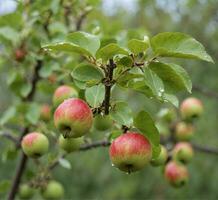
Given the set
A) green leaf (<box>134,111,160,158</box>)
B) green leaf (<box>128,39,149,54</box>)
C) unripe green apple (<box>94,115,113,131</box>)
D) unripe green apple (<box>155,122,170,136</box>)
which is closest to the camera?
green leaf (<box>128,39,149,54</box>)

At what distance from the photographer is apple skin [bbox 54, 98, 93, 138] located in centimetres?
144

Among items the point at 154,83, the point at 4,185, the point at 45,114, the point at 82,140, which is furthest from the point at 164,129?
the point at 154,83

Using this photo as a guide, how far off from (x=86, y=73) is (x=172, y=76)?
251mm

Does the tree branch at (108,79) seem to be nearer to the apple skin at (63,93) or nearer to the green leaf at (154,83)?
the green leaf at (154,83)

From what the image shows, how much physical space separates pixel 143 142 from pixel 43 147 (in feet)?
1.84

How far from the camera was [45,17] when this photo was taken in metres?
2.52

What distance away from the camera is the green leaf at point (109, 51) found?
1433 millimetres

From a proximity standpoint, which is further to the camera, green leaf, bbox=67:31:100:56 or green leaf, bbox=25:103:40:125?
green leaf, bbox=25:103:40:125

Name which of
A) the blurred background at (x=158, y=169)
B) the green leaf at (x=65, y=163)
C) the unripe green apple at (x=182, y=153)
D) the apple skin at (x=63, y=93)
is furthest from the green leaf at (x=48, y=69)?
the blurred background at (x=158, y=169)

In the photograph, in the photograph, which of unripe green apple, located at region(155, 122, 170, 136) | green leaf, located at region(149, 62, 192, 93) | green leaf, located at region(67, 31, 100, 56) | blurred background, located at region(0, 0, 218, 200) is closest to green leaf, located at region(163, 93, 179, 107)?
green leaf, located at region(149, 62, 192, 93)

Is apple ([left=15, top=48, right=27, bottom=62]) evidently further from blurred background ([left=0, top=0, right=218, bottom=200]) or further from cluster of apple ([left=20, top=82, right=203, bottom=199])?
blurred background ([left=0, top=0, right=218, bottom=200])

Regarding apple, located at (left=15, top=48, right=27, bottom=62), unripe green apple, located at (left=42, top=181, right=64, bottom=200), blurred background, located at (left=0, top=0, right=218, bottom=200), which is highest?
apple, located at (left=15, top=48, right=27, bottom=62)

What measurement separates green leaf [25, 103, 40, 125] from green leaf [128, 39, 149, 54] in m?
1.02

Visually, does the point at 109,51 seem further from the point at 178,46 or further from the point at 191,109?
the point at 191,109
